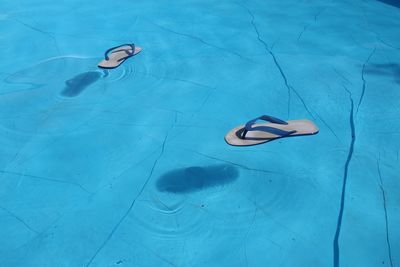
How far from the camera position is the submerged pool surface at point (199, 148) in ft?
4.96

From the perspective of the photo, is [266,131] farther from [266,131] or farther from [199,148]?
[199,148]

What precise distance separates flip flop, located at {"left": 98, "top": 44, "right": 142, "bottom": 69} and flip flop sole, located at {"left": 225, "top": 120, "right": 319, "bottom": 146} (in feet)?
4.23

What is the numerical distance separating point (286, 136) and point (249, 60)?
1070mm

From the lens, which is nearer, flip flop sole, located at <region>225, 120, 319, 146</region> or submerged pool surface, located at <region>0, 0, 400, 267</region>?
submerged pool surface, located at <region>0, 0, 400, 267</region>

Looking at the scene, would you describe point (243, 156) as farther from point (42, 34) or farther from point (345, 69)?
point (42, 34)

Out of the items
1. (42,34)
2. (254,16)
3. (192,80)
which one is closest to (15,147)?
(192,80)

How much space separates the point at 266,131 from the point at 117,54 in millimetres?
1613

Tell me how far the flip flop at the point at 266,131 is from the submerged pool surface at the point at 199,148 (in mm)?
52

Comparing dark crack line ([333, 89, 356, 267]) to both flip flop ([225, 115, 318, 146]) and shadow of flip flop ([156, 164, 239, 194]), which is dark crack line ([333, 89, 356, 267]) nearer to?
flip flop ([225, 115, 318, 146])

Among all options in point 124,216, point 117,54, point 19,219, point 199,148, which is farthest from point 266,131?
point 117,54

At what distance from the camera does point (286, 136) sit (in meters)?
2.02

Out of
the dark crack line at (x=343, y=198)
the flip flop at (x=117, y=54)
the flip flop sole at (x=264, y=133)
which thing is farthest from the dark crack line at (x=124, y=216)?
the flip flop at (x=117, y=54)

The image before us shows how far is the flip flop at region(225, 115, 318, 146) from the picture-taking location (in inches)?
77.7

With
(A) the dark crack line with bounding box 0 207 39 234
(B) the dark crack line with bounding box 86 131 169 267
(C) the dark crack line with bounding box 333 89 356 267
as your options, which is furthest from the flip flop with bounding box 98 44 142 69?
(C) the dark crack line with bounding box 333 89 356 267
